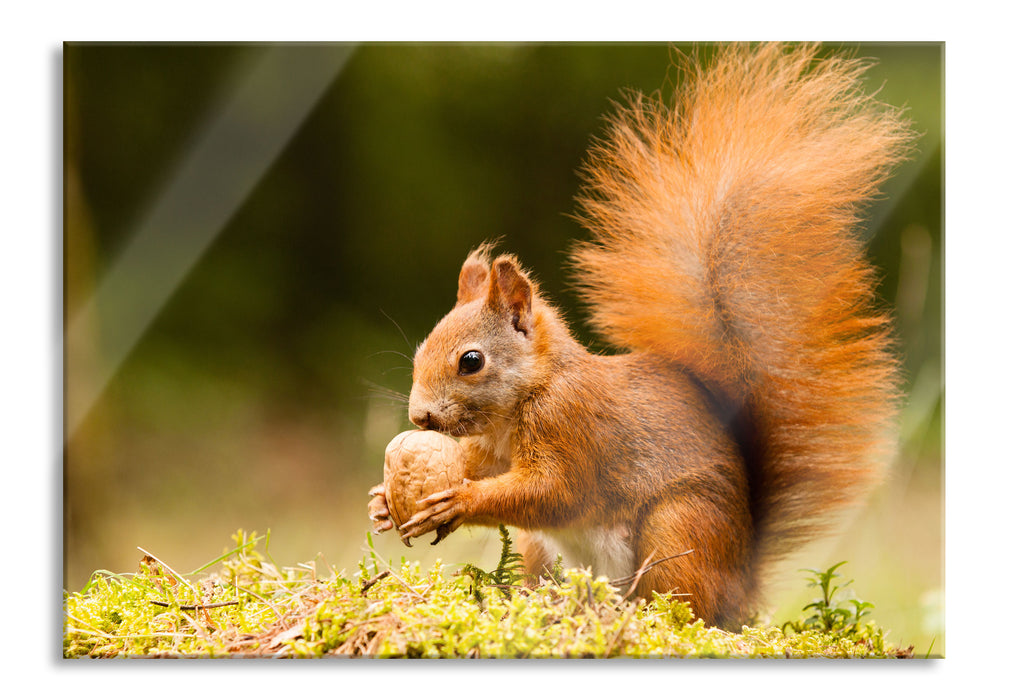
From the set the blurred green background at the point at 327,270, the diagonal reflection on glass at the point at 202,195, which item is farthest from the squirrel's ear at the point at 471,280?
the diagonal reflection on glass at the point at 202,195

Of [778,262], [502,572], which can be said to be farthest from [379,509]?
[778,262]

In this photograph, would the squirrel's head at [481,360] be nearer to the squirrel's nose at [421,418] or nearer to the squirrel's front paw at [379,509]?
the squirrel's nose at [421,418]

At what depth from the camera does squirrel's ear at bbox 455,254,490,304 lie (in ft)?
5.90

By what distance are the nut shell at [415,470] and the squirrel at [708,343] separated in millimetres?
100

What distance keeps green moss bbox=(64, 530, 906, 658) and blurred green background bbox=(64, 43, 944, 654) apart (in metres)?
0.09

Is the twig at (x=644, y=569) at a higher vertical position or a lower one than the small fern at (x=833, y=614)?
higher

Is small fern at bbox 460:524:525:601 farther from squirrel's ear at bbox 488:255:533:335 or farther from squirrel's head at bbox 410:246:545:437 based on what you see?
squirrel's ear at bbox 488:255:533:335

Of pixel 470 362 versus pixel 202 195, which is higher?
pixel 202 195

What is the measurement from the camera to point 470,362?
1.65 meters

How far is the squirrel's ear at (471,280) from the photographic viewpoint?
1799mm

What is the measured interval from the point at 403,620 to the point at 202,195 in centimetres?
104

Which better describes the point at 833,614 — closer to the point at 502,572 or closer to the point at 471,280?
the point at 502,572

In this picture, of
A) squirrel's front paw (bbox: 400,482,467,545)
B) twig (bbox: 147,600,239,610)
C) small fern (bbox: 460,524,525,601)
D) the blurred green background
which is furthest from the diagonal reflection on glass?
small fern (bbox: 460,524,525,601)
